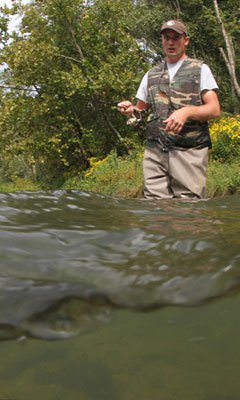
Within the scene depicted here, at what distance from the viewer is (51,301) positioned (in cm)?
137

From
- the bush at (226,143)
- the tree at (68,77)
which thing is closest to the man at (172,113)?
the bush at (226,143)

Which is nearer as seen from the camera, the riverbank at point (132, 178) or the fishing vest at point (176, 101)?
the fishing vest at point (176, 101)

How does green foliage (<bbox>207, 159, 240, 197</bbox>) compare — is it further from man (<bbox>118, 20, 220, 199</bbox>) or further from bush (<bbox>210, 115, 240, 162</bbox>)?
man (<bbox>118, 20, 220, 199</bbox>)

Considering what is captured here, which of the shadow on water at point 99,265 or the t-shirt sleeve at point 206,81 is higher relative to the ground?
the t-shirt sleeve at point 206,81

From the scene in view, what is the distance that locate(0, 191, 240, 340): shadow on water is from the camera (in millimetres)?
1351

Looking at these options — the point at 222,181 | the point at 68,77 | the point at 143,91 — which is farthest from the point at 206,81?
the point at 68,77

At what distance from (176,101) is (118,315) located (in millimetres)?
2761

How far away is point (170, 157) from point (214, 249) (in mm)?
2117

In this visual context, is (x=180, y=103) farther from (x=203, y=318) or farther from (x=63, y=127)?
(x=63, y=127)

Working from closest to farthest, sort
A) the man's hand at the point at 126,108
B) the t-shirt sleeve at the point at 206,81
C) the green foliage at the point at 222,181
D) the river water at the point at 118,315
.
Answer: the river water at the point at 118,315 → the t-shirt sleeve at the point at 206,81 → the man's hand at the point at 126,108 → the green foliage at the point at 222,181

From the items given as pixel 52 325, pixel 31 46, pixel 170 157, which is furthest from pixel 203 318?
pixel 31 46

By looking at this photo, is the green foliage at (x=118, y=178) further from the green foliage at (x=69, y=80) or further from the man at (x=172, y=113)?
the man at (x=172, y=113)

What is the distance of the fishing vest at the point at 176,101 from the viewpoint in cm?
373

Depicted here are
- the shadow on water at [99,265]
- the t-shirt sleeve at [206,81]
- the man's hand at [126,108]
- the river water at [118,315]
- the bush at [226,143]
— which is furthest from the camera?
the bush at [226,143]
